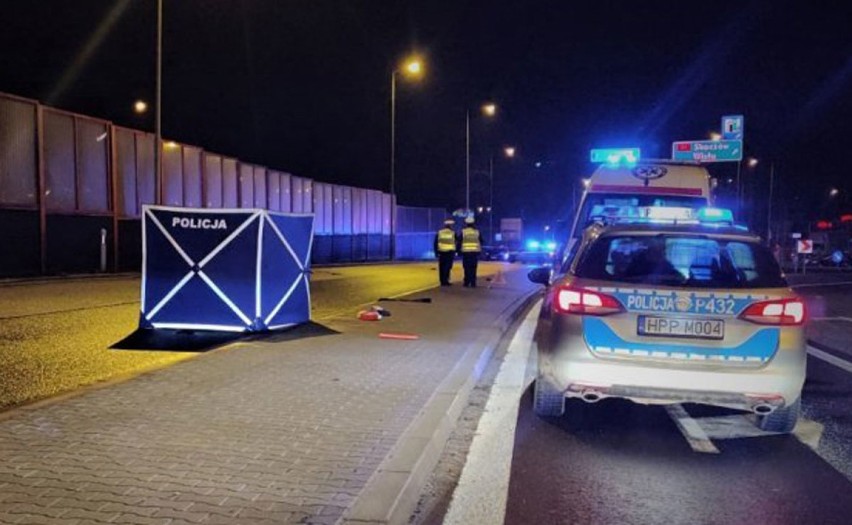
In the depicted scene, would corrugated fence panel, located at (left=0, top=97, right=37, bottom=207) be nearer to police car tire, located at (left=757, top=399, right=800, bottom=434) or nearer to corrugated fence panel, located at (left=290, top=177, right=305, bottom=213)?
corrugated fence panel, located at (left=290, top=177, right=305, bottom=213)

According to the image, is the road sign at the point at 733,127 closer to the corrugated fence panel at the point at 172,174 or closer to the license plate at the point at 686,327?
the corrugated fence panel at the point at 172,174

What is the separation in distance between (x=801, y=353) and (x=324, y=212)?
3575cm

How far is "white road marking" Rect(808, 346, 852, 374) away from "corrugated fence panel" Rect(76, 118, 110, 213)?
21.2m

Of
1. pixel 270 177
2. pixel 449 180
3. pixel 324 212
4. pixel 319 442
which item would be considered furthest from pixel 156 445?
pixel 449 180

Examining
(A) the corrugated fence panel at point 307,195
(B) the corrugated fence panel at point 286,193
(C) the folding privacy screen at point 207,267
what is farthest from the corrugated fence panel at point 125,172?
(C) the folding privacy screen at point 207,267

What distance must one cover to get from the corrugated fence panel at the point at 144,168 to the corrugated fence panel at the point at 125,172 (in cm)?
23

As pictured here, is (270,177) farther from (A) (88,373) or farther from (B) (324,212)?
(A) (88,373)

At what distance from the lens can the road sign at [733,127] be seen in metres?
38.1

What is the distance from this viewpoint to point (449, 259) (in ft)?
63.1

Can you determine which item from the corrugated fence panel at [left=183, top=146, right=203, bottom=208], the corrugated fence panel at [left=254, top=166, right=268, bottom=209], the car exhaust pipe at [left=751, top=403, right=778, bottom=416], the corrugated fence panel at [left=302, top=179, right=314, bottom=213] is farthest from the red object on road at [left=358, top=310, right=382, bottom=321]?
the corrugated fence panel at [left=302, top=179, right=314, bottom=213]

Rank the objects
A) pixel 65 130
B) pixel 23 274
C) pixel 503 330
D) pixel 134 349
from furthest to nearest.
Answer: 1. pixel 65 130
2. pixel 23 274
3. pixel 503 330
4. pixel 134 349

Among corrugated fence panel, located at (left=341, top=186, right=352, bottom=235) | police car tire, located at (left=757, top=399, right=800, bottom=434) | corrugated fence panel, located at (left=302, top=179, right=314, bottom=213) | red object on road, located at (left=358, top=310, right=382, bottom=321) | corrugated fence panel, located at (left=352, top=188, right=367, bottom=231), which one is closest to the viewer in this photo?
police car tire, located at (left=757, top=399, right=800, bottom=434)

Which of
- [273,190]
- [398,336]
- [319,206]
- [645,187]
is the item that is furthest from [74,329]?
[319,206]

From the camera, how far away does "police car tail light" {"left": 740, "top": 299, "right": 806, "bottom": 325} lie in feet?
18.7
